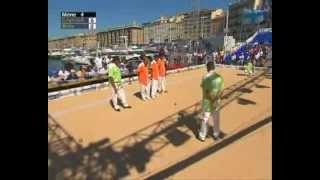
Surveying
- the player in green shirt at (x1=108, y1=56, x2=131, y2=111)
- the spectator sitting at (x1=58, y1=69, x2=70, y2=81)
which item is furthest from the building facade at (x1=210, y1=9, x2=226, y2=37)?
the player in green shirt at (x1=108, y1=56, x2=131, y2=111)

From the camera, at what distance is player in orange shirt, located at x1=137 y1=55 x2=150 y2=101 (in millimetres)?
12543

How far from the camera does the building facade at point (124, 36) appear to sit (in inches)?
1005

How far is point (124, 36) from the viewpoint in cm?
2731

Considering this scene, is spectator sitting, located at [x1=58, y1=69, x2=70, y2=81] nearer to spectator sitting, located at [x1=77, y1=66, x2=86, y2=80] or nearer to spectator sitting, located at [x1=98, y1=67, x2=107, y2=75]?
spectator sitting, located at [x1=77, y1=66, x2=86, y2=80]

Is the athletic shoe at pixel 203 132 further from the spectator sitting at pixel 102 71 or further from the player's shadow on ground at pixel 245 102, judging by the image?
the spectator sitting at pixel 102 71

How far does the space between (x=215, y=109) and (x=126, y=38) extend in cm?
1963

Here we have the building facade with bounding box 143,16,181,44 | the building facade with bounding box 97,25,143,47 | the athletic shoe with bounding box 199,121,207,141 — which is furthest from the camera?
the building facade with bounding box 143,16,181,44

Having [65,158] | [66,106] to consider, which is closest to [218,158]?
[65,158]

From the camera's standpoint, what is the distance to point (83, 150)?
28.0 ft

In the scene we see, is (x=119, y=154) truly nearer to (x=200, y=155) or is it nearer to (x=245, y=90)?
(x=200, y=155)

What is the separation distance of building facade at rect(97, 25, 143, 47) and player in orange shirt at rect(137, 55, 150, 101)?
471 inches

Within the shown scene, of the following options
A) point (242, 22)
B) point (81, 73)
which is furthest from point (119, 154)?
point (242, 22)
